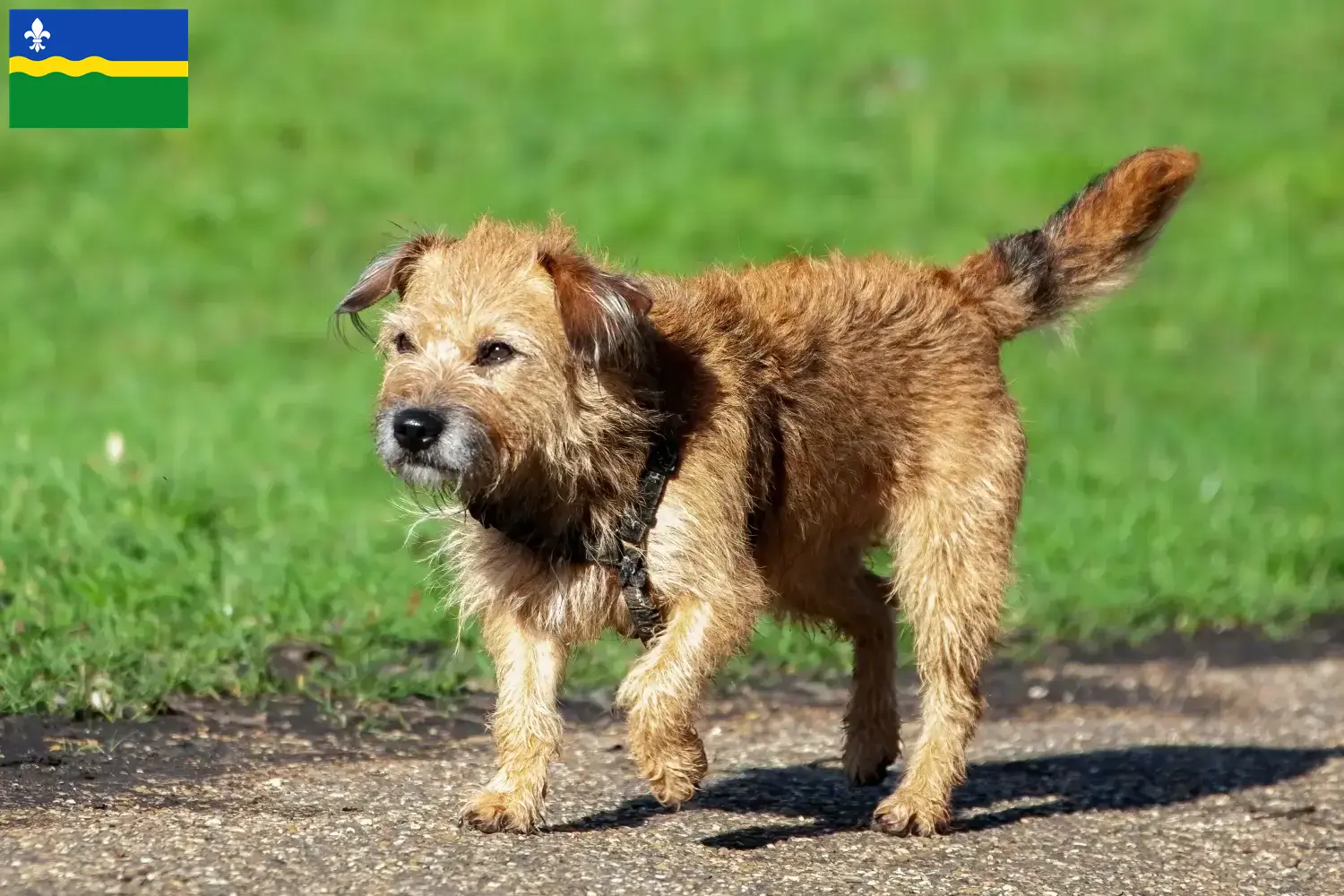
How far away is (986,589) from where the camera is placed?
620cm

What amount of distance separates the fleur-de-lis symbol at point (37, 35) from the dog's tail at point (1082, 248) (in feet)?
28.8

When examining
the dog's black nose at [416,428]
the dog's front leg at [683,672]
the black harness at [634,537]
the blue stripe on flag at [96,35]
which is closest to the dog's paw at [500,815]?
the dog's front leg at [683,672]

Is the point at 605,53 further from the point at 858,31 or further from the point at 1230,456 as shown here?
the point at 1230,456

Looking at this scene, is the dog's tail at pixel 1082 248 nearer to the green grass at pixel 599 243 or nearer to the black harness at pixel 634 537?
the black harness at pixel 634 537

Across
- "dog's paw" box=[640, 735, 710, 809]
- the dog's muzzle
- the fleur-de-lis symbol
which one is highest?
the fleur-de-lis symbol

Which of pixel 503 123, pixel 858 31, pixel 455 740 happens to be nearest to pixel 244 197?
pixel 503 123

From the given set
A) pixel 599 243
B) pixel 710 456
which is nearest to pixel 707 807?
pixel 710 456

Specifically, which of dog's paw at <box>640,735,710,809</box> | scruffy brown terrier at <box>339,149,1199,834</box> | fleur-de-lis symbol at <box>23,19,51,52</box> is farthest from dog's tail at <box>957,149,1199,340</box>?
fleur-de-lis symbol at <box>23,19,51,52</box>

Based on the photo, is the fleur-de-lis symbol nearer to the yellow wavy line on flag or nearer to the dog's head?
the yellow wavy line on flag

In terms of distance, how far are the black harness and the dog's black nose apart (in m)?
0.48

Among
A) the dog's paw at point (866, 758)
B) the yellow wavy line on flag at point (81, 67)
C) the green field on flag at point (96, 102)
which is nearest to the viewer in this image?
the dog's paw at point (866, 758)

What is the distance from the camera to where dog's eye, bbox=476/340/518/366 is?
520cm

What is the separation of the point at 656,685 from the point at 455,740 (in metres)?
1.71

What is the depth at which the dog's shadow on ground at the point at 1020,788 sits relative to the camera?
19.1ft
